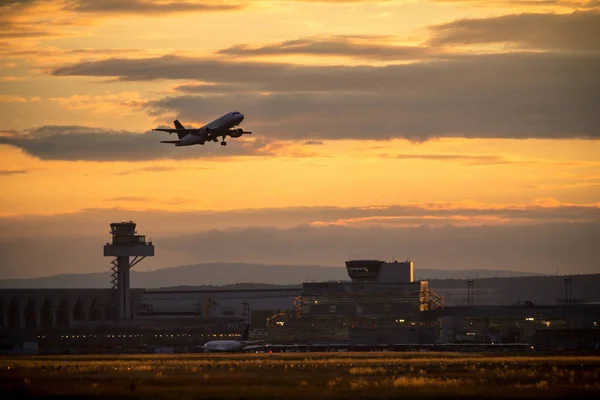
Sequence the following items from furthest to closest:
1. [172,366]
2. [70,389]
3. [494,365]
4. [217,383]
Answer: [172,366]
[494,365]
[217,383]
[70,389]

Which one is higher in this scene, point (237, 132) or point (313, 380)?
point (237, 132)

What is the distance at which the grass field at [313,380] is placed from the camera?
358 feet

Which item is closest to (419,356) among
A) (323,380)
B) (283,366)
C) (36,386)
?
(283,366)

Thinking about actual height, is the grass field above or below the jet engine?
below

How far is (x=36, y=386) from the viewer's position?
120 m

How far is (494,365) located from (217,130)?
6428cm

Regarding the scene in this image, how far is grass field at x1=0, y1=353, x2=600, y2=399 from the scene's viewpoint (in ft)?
358

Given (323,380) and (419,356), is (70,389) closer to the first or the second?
(323,380)

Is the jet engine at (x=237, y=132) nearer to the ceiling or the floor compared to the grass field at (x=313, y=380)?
nearer to the ceiling

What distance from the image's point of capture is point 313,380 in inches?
5032

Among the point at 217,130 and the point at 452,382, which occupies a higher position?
the point at 217,130

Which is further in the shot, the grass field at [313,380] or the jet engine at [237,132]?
the jet engine at [237,132]

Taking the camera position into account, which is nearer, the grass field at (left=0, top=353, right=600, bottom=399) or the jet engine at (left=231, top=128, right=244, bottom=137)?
the grass field at (left=0, top=353, right=600, bottom=399)

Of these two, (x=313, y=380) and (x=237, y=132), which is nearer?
(x=313, y=380)
